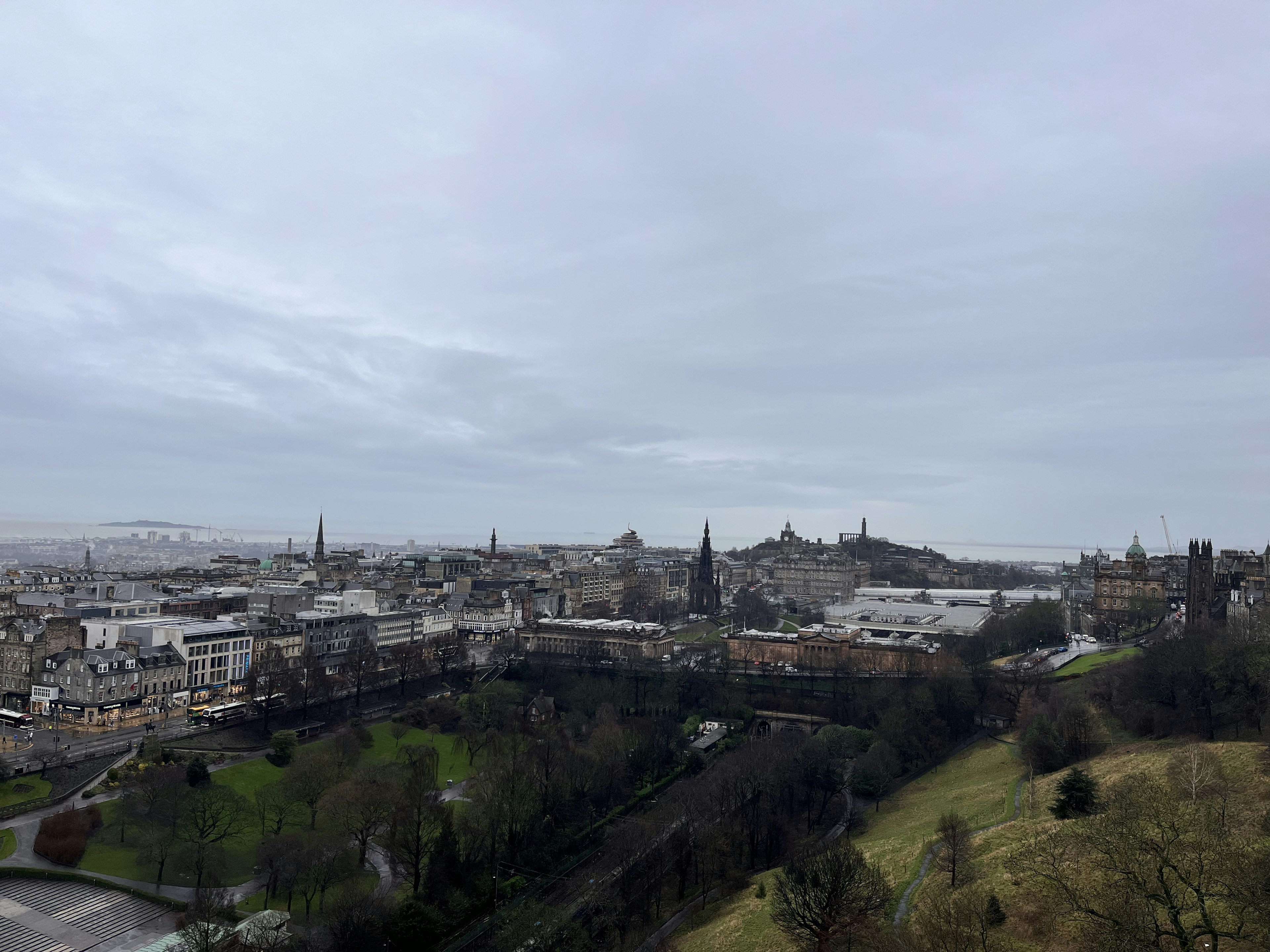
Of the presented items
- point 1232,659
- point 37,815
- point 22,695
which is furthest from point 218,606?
point 1232,659

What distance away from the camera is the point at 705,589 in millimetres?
167125

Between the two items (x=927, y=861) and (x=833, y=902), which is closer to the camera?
(x=833, y=902)

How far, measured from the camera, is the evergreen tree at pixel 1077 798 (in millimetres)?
38625

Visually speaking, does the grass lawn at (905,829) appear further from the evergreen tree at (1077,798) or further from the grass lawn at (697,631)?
the grass lawn at (697,631)

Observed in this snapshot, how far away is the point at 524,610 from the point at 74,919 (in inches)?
3774

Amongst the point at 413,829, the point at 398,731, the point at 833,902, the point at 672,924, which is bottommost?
the point at 672,924

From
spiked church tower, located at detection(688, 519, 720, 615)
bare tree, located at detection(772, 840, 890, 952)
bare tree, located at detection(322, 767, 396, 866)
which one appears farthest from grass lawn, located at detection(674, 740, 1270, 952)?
spiked church tower, located at detection(688, 519, 720, 615)

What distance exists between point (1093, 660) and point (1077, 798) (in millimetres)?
51982

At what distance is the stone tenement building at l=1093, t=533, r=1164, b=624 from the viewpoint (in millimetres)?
102938

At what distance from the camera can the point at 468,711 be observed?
78625mm

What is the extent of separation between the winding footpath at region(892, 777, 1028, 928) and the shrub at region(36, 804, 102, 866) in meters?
42.9

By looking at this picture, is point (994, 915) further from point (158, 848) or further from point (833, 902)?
point (158, 848)

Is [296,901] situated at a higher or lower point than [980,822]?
lower

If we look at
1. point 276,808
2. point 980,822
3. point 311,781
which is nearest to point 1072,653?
point 980,822
